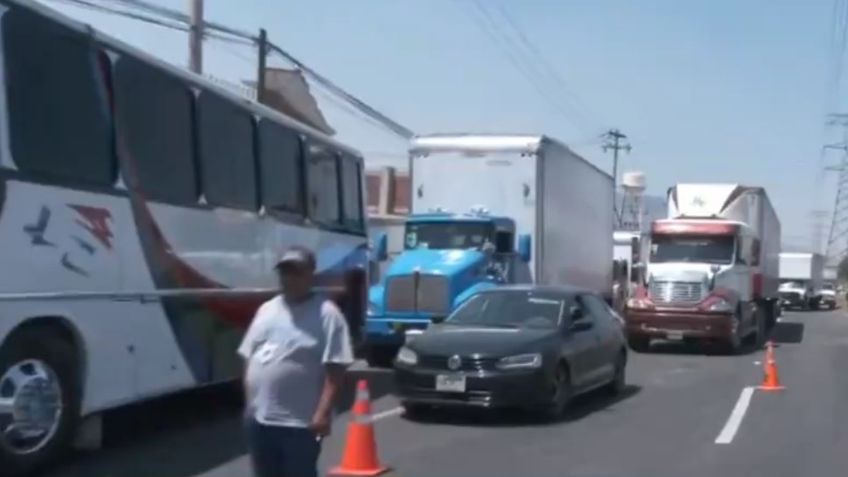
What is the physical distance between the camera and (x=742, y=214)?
33906 mm

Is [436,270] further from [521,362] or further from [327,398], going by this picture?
[327,398]

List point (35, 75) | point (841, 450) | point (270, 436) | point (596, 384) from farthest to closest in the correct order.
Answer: point (596, 384) → point (841, 450) → point (35, 75) → point (270, 436)

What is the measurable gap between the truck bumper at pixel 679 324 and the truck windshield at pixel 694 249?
4.26 ft

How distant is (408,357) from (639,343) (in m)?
15.6

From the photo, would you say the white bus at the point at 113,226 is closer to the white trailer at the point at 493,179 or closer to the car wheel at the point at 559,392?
the car wheel at the point at 559,392

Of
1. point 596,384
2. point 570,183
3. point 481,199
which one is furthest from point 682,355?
point 596,384

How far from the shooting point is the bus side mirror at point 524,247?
2442cm

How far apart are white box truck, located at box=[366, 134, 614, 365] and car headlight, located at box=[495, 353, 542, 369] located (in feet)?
21.3

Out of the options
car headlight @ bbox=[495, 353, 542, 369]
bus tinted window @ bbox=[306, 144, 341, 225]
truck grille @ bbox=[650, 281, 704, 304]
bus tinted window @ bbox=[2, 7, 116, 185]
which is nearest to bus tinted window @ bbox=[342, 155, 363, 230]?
bus tinted window @ bbox=[306, 144, 341, 225]

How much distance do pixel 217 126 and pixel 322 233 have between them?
4.07 metres

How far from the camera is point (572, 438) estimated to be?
1439 cm

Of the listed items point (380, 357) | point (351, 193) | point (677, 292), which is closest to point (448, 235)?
point (380, 357)

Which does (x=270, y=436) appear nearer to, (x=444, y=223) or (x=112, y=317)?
(x=112, y=317)

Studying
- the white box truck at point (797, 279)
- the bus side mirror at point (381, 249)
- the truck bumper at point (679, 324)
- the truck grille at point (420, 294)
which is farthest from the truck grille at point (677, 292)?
the white box truck at point (797, 279)
